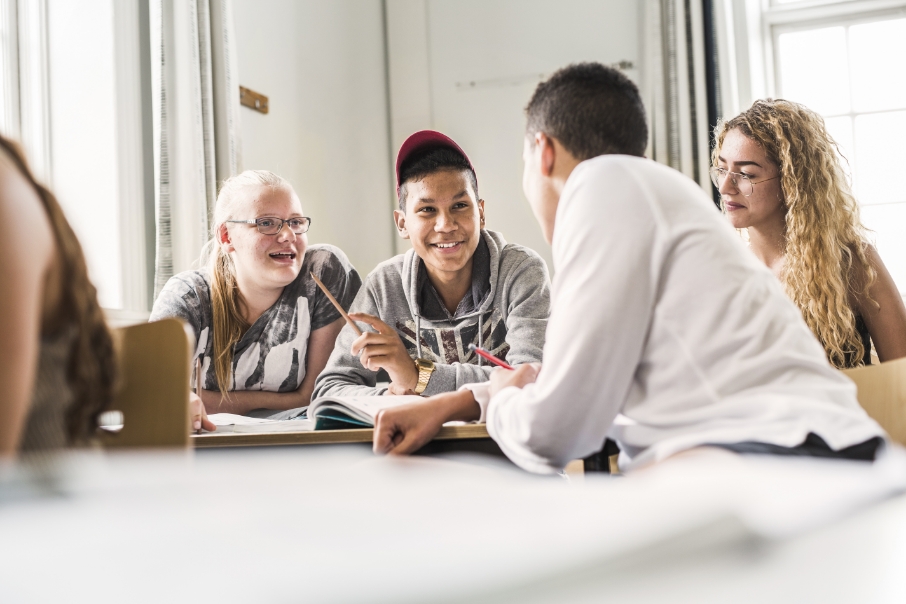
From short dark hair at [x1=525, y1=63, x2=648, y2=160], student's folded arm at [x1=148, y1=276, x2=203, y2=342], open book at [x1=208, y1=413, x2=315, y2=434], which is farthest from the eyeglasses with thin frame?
student's folded arm at [x1=148, y1=276, x2=203, y2=342]

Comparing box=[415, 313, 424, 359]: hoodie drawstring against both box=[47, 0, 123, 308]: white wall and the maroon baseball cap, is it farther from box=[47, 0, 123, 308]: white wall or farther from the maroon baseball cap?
box=[47, 0, 123, 308]: white wall

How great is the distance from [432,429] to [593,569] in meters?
0.77

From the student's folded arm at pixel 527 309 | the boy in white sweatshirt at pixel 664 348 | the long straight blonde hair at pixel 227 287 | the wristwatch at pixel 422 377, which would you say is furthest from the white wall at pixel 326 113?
the boy in white sweatshirt at pixel 664 348

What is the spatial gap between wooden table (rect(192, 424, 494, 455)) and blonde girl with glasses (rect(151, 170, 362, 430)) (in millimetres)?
786

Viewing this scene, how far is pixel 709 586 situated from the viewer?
0.27 m

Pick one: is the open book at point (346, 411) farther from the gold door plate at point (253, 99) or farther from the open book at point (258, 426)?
the gold door plate at point (253, 99)

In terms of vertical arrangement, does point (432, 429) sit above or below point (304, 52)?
below

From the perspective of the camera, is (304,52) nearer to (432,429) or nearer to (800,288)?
(800,288)

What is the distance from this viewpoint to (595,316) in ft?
2.64

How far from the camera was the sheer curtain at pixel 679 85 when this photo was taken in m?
3.38

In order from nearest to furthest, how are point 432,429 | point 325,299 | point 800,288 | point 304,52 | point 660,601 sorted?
point 660,601, point 432,429, point 800,288, point 325,299, point 304,52

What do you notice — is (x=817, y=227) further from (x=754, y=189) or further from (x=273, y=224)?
(x=273, y=224)

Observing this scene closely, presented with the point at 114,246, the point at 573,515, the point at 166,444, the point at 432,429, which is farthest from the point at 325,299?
the point at 573,515

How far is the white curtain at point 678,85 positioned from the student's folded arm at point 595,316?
2683 millimetres
